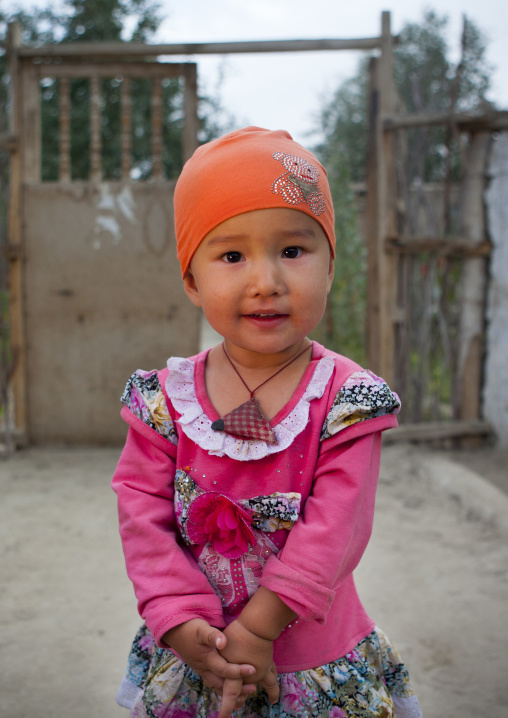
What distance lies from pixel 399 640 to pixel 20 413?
3.39 meters

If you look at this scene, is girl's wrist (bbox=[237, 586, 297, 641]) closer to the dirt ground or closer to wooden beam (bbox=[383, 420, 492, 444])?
the dirt ground

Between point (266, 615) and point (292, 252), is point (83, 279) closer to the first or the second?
point (292, 252)

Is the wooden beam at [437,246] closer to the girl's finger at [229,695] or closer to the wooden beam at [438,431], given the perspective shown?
the wooden beam at [438,431]

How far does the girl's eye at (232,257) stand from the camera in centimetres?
120

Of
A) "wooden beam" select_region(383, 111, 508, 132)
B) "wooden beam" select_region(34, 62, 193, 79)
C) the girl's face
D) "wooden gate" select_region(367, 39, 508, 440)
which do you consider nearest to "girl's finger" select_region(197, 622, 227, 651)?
the girl's face

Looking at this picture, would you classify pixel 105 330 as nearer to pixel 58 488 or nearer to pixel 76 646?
pixel 58 488

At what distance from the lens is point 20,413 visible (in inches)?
188

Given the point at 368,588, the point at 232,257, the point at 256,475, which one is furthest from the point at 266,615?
the point at 368,588

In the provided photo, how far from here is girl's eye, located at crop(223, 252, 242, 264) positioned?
1202mm

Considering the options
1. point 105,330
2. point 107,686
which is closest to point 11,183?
point 105,330

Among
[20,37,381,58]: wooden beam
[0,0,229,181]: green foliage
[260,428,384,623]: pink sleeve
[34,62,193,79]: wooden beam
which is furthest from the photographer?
[0,0,229,181]: green foliage

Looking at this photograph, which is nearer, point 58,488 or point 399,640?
point 399,640

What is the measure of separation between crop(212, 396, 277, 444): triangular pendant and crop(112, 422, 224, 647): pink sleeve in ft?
0.50

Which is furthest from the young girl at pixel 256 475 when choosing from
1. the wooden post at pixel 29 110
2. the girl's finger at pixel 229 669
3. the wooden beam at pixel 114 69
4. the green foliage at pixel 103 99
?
the green foliage at pixel 103 99
